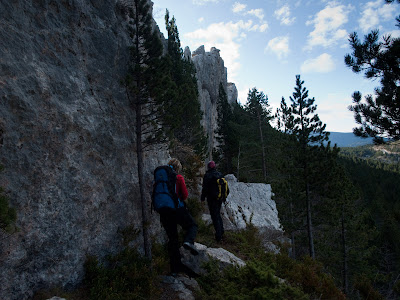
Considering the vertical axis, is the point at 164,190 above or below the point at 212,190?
above

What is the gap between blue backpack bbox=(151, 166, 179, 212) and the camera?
5.31 metres

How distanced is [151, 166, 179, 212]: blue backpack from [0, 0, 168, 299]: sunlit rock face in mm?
1769

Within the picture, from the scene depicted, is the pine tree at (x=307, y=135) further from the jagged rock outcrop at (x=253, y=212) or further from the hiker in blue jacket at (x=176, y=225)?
the hiker in blue jacket at (x=176, y=225)

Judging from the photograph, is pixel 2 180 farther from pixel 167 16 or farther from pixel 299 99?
pixel 167 16

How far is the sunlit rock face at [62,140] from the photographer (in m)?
4.58

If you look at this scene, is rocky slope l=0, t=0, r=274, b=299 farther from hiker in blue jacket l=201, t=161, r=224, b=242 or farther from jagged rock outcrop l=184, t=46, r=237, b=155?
jagged rock outcrop l=184, t=46, r=237, b=155

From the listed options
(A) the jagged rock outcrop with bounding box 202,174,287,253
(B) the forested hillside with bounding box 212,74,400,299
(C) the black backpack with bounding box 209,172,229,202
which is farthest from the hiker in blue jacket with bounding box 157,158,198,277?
(B) the forested hillside with bounding box 212,74,400,299

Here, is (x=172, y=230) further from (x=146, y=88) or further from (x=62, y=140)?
(x=146, y=88)

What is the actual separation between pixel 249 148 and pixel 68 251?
78.9 feet

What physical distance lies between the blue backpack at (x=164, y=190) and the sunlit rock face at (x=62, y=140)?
177 cm

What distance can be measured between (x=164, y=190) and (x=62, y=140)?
2730 mm

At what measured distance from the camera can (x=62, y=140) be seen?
5539mm

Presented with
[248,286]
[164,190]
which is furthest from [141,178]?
[248,286]

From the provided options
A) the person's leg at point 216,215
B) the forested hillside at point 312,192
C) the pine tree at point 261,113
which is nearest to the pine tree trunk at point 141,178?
the person's leg at point 216,215
